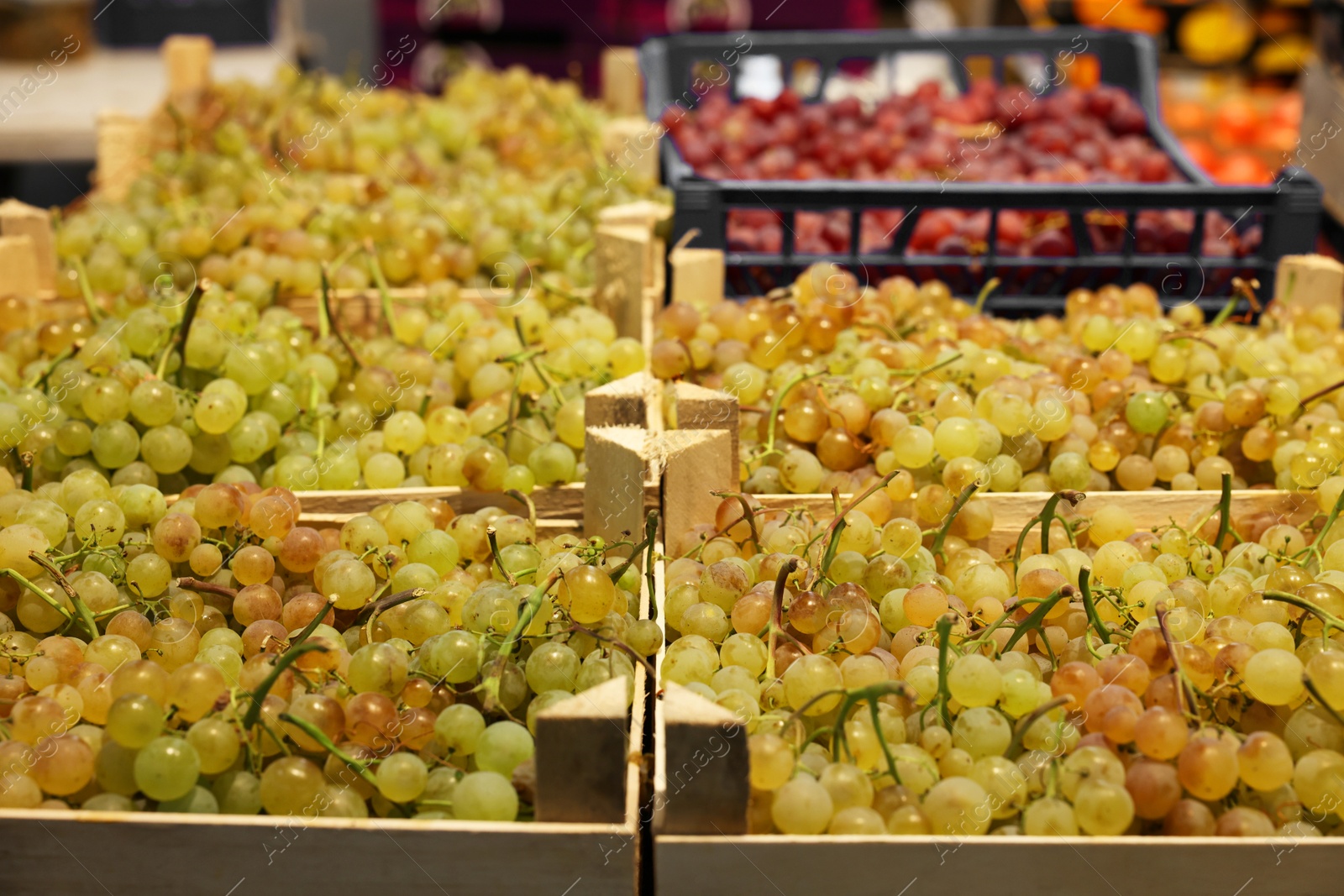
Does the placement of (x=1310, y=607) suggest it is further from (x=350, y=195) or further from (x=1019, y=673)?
(x=350, y=195)

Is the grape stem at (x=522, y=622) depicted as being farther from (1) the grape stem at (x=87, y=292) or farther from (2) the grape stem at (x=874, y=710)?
(1) the grape stem at (x=87, y=292)

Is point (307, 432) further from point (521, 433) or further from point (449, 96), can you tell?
point (449, 96)

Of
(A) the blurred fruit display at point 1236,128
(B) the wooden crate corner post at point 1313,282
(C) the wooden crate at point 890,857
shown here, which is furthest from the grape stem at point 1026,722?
(A) the blurred fruit display at point 1236,128

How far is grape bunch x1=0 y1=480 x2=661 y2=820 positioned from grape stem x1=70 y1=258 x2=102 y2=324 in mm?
461

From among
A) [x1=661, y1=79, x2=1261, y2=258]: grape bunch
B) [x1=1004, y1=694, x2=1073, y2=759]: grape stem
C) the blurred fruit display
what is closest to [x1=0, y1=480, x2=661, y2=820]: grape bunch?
[x1=1004, y1=694, x2=1073, y2=759]: grape stem

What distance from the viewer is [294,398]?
1.45 metres

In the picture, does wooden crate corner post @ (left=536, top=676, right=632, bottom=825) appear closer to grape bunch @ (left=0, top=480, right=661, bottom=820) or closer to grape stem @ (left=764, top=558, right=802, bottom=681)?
grape bunch @ (left=0, top=480, right=661, bottom=820)

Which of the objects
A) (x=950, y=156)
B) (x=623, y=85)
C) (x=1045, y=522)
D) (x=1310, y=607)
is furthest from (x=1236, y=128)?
(x=1310, y=607)

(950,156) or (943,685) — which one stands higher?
(950,156)

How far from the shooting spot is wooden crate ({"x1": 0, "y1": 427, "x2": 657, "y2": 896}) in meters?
0.83

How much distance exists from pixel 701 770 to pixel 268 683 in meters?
0.35

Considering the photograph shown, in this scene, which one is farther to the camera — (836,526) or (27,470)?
(27,470)

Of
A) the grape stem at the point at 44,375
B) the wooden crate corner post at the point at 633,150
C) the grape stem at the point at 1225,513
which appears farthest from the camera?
the wooden crate corner post at the point at 633,150

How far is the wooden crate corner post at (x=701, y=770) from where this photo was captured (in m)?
0.81
